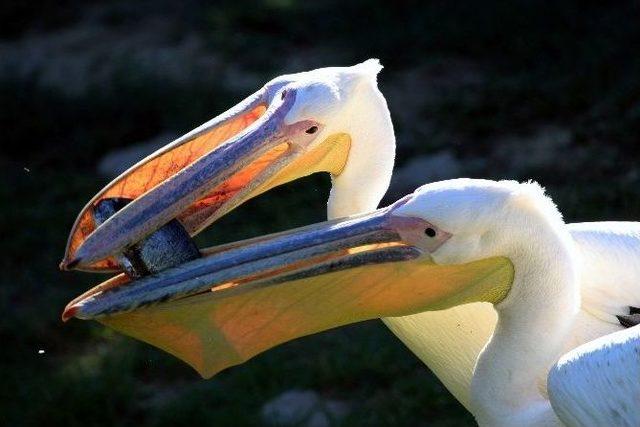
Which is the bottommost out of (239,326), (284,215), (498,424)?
(284,215)

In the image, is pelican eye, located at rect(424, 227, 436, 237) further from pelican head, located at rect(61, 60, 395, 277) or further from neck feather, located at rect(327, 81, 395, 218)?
neck feather, located at rect(327, 81, 395, 218)

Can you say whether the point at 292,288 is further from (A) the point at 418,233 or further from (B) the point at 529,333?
(B) the point at 529,333

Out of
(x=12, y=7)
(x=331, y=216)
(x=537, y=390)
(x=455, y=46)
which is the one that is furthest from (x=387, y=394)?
(x=12, y=7)

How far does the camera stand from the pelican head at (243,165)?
11.4ft

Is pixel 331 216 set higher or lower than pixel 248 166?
lower

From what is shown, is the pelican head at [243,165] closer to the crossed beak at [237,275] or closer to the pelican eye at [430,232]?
the crossed beak at [237,275]

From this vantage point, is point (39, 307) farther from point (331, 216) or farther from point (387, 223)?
point (387, 223)

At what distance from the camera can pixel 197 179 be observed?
3621mm

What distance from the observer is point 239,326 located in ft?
11.4

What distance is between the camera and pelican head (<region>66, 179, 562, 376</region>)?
10.9 ft

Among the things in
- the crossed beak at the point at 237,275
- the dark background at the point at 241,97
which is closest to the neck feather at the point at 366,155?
the crossed beak at the point at 237,275

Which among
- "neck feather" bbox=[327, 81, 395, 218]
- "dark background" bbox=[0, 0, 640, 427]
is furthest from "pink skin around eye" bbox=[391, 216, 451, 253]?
"dark background" bbox=[0, 0, 640, 427]

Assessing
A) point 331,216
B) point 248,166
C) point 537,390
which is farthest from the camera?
point 331,216

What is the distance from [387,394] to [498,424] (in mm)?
1379
